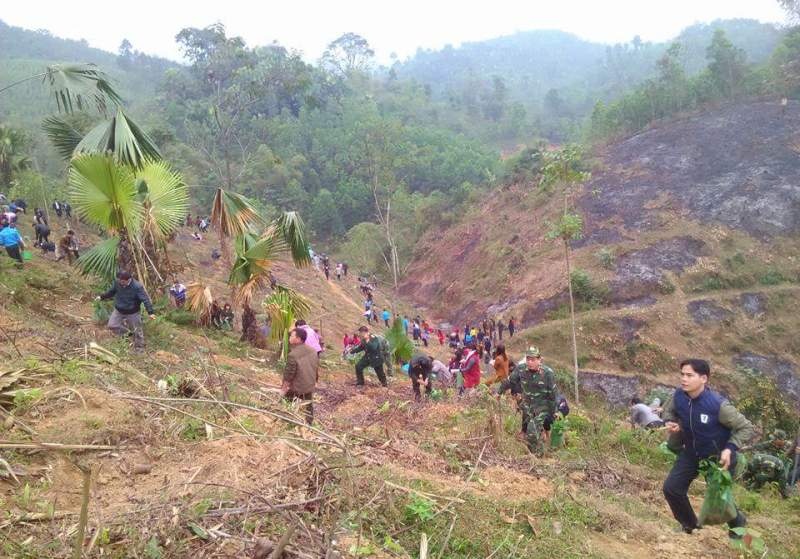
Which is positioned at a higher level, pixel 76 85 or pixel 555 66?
pixel 555 66

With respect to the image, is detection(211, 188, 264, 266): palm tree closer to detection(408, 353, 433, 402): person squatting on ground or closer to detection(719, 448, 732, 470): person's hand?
detection(408, 353, 433, 402): person squatting on ground

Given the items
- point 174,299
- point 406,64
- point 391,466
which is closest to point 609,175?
point 174,299

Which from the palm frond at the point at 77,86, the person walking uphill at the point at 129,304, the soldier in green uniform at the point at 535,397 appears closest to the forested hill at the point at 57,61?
the palm frond at the point at 77,86

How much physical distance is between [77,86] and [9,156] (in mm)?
15467

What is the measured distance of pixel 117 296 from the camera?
7277 millimetres

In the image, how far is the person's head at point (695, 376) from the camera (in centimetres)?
378

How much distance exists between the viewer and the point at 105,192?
759cm

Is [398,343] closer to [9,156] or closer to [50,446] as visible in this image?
[50,446]

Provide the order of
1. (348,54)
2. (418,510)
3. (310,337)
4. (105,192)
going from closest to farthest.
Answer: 1. (418,510)
2. (310,337)
3. (105,192)
4. (348,54)

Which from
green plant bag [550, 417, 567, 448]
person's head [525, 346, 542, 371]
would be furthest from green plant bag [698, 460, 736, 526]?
green plant bag [550, 417, 567, 448]

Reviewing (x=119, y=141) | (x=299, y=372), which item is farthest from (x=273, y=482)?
(x=119, y=141)

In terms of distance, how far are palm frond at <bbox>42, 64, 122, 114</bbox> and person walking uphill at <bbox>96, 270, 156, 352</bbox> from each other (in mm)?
2591

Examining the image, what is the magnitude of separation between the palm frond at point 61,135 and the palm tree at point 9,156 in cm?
1294

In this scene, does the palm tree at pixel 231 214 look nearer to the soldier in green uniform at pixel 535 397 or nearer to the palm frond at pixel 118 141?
the palm frond at pixel 118 141
